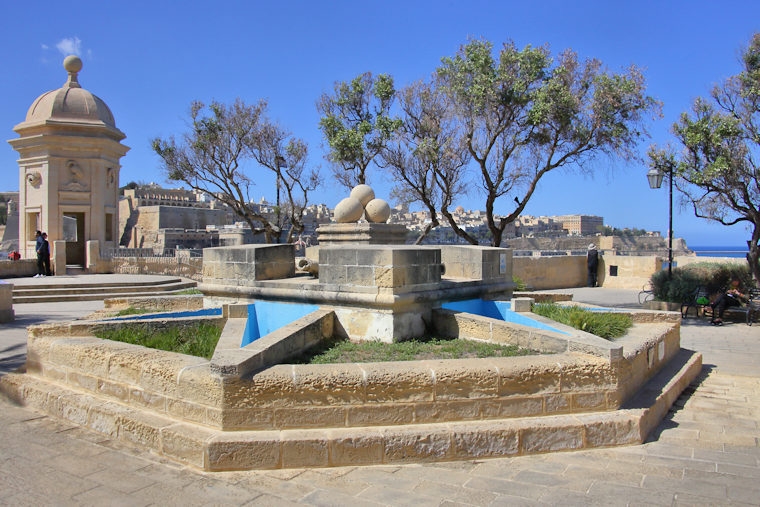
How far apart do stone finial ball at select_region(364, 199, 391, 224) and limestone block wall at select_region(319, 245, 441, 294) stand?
10.6 feet

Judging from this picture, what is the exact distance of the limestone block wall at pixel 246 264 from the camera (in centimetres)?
761

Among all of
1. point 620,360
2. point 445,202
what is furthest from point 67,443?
point 445,202

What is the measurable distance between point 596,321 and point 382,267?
9.91 feet

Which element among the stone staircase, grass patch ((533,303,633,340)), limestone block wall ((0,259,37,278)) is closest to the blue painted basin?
grass patch ((533,303,633,340))

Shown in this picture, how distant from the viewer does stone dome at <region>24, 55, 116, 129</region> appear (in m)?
21.3

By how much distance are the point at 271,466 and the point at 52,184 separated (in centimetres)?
2082

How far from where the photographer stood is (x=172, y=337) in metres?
6.35

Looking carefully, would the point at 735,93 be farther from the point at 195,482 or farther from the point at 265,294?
the point at 195,482

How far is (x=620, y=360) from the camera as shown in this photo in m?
4.75

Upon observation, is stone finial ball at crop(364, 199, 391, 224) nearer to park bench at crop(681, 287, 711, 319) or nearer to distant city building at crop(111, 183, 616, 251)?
park bench at crop(681, 287, 711, 319)

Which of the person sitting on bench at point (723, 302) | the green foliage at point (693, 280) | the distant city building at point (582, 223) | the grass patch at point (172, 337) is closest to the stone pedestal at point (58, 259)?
the grass patch at point (172, 337)

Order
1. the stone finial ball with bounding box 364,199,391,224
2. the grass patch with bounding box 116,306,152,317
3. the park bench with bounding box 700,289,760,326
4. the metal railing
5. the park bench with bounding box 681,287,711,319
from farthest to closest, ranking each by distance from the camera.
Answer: the metal railing → the park bench with bounding box 681,287,711,319 → the park bench with bounding box 700,289,760,326 → the stone finial ball with bounding box 364,199,391,224 → the grass patch with bounding box 116,306,152,317

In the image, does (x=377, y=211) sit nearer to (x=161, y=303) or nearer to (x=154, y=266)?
(x=161, y=303)

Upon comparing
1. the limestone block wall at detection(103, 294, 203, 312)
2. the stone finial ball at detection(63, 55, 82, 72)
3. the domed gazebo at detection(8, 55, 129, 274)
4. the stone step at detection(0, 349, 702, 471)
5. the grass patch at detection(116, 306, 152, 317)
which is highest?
the stone finial ball at detection(63, 55, 82, 72)
